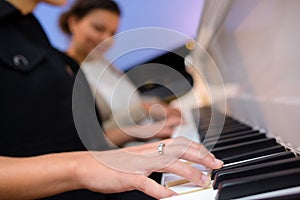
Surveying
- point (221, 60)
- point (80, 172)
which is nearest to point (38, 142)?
point (80, 172)

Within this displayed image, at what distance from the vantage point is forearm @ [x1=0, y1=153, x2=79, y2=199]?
16.5 inches

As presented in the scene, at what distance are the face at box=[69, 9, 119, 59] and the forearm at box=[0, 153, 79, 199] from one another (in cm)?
135

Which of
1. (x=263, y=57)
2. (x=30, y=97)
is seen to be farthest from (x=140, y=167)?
(x=30, y=97)

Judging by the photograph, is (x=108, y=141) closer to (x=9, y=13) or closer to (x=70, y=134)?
(x=70, y=134)

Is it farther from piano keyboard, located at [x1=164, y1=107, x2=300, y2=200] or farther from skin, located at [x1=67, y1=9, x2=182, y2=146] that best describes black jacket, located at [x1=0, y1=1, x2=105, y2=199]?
skin, located at [x1=67, y1=9, x2=182, y2=146]

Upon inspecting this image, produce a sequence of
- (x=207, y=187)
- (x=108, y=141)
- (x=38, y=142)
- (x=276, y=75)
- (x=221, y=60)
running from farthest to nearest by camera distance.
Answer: (x=221, y=60) → (x=108, y=141) → (x=38, y=142) → (x=276, y=75) → (x=207, y=187)

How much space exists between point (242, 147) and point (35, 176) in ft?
0.90

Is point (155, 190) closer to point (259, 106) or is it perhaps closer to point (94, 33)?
point (259, 106)

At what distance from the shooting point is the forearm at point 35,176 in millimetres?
418

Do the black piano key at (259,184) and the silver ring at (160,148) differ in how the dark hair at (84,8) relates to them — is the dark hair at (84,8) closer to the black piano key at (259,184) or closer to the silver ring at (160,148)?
the silver ring at (160,148)

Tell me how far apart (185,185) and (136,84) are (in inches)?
71.6

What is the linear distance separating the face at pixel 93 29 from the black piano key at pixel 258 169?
1456 millimetres

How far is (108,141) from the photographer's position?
3.20ft

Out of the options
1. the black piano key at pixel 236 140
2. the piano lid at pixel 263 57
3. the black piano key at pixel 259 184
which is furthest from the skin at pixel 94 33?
the black piano key at pixel 259 184
